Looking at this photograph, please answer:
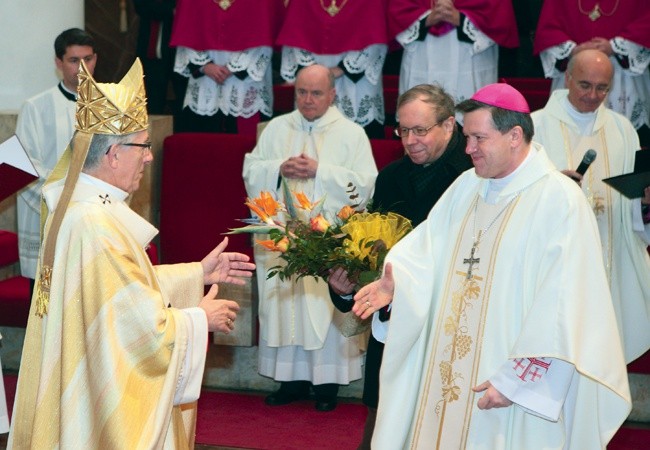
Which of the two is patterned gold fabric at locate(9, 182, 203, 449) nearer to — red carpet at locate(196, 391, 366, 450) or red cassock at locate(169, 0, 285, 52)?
red carpet at locate(196, 391, 366, 450)

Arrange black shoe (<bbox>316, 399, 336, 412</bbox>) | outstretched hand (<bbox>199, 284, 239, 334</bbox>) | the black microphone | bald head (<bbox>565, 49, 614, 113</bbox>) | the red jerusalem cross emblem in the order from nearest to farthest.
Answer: the red jerusalem cross emblem, outstretched hand (<bbox>199, 284, 239, 334</bbox>), the black microphone, bald head (<bbox>565, 49, 614, 113</bbox>), black shoe (<bbox>316, 399, 336, 412</bbox>)

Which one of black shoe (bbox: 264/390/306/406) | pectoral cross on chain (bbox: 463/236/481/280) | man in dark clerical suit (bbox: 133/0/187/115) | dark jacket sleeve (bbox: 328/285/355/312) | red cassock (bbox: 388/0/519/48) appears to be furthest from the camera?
man in dark clerical suit (bbox: 133/0/187/115)

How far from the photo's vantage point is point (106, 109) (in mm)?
3814

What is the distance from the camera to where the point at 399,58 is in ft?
29.8

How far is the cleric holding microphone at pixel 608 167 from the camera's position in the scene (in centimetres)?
602

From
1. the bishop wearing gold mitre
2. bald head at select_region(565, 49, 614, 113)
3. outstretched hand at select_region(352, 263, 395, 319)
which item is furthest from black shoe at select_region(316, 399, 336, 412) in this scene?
the bishop wearing gold mitre

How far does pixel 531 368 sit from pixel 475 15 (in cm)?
417

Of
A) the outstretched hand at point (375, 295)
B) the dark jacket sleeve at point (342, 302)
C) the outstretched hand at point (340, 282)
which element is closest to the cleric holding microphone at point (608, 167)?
the dark jacket sleeve at point (342, 302)

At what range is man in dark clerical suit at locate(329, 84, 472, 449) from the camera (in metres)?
4.66

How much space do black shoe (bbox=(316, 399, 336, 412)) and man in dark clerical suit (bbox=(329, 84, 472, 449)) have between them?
1.69 meters

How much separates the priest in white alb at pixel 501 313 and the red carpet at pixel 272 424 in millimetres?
1998

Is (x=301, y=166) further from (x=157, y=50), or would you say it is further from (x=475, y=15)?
(x=157, y=50)

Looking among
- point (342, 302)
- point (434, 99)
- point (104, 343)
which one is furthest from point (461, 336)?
point (104, 343)

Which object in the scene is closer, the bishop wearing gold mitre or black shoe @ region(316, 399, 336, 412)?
the bishop wearing gold mitre
